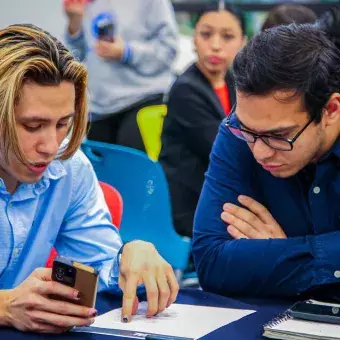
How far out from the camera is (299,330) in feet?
5.41

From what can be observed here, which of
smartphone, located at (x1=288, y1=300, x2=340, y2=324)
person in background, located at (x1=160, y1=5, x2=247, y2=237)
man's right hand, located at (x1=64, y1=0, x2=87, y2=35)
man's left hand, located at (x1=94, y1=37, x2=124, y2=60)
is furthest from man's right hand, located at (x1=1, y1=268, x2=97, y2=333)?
man's right hand, located at (x1=64, y1=0, x2=87, y2=35)

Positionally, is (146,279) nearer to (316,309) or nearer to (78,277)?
(78,277)

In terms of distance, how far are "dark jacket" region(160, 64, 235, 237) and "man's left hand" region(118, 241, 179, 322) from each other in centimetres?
171

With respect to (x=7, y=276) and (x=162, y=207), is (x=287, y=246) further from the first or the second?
(x=162, y=207)

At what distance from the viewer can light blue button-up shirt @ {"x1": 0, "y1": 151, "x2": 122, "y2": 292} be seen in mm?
2041

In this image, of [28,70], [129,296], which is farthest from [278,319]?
[28,70]

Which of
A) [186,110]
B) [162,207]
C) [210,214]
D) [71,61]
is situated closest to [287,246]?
[210,214]

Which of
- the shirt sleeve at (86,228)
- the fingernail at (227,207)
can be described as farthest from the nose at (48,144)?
the fingernail at (227,207)

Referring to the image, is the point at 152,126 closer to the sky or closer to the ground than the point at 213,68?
closer to the ground

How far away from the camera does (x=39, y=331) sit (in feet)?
5.59

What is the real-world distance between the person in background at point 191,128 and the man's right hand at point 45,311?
1901 mm

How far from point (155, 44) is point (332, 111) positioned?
2646 mm

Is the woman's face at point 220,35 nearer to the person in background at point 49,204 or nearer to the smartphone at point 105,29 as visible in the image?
the smartphone at point 105,29

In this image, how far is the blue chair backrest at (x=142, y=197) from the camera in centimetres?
307
